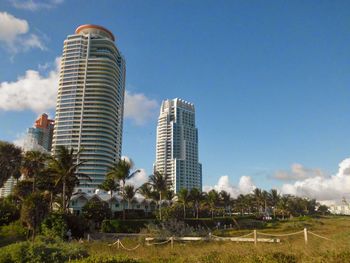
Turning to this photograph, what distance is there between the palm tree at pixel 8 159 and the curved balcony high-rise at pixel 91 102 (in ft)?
280

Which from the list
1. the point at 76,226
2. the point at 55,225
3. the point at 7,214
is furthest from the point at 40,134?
the point at 55,225

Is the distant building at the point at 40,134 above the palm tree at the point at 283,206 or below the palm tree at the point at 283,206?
above

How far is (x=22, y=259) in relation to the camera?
1216 cm

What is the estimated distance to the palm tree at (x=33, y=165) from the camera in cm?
5203

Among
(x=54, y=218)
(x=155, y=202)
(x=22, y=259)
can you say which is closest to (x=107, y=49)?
(x=155, y=202)

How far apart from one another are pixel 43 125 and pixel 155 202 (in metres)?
132

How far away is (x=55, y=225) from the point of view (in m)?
32.3

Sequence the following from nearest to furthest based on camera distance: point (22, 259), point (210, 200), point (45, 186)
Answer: point (22, 259) < point (45, 186) < point (210, 200)

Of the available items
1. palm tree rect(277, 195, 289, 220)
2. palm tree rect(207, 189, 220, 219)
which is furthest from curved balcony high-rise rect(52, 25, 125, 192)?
palm tree rect(277, 195, 289, 220)

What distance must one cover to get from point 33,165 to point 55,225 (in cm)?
2314

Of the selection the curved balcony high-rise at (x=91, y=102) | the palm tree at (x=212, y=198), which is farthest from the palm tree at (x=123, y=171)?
the curved balcony high-rise at (x=91, y=102)

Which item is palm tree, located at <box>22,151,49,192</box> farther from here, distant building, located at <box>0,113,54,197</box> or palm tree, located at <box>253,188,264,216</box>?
distant building, located at <box>0,113,54,197</box>

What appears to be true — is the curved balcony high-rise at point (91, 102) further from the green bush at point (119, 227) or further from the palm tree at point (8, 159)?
the green bush at point (119, 227)

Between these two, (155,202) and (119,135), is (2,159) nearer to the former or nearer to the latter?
(155,202)
